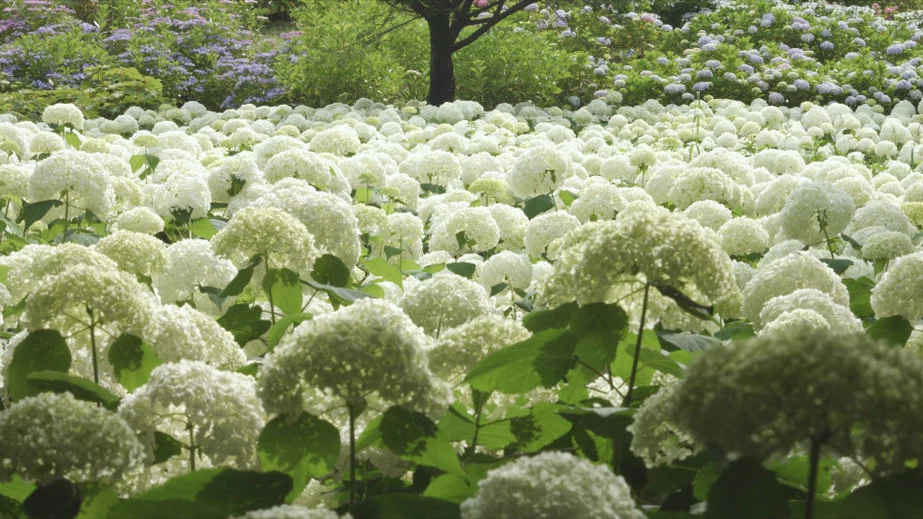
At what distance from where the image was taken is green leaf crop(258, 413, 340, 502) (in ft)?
3.77

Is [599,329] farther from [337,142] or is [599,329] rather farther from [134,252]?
[337,142]

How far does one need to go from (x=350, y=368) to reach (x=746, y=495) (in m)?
0.46

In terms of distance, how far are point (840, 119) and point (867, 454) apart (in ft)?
27.2

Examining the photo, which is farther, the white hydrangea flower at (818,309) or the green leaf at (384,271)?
the green leaf at (384,271)

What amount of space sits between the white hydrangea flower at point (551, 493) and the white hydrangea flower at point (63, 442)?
1.37 feet

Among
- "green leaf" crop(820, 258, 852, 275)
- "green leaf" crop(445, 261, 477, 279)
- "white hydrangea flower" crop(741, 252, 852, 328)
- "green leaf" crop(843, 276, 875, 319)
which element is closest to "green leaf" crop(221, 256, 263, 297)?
"green leaf" crop(445, 261, 477, 279)

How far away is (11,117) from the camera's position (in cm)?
779

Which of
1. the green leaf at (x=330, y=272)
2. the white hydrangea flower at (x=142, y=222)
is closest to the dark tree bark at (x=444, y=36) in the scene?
the white hydrangea flower at (x=142, y=222)

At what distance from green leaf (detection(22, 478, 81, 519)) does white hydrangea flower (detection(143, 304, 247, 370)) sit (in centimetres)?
47

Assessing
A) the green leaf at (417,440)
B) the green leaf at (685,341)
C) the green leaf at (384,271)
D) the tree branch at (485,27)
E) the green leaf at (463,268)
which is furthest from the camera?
the tree branch at (485,27)

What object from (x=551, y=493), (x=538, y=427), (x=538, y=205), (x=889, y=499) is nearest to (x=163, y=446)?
(x=538, y=427)

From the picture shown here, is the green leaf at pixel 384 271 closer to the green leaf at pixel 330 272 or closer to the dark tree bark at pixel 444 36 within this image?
the green leaf at pixel 330 272

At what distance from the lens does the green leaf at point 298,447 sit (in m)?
1.15

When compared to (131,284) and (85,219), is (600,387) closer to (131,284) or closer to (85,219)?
(131,284)
